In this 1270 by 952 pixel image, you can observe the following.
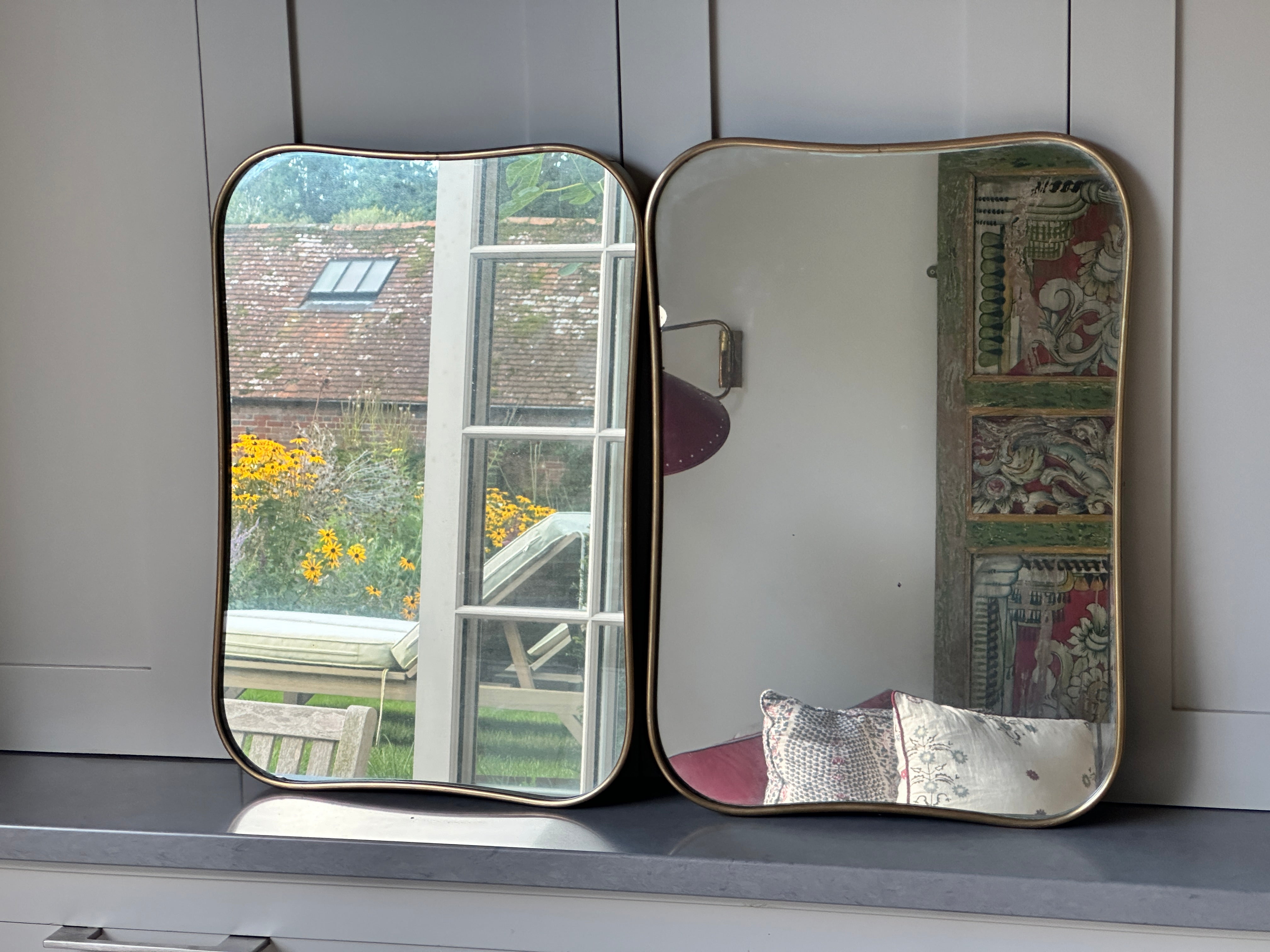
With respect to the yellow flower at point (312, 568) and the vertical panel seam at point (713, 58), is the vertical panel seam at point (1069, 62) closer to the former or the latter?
the vertical panel seam at point (713, 58)

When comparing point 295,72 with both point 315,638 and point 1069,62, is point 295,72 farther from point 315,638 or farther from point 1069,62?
point 1069,62

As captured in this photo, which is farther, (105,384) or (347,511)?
(105,384)

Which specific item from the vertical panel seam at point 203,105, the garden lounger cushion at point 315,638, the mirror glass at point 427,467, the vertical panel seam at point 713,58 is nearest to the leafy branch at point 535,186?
the mirror glass at point 427,467

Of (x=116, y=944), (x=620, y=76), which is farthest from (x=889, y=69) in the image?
(x=116, y=944)

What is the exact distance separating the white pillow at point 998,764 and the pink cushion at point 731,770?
81 mm

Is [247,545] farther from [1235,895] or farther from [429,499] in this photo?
[1235,895]

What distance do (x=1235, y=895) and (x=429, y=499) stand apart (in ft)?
3.23

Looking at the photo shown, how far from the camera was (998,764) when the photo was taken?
111 centimetres

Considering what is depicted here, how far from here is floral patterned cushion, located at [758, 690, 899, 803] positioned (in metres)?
1.13

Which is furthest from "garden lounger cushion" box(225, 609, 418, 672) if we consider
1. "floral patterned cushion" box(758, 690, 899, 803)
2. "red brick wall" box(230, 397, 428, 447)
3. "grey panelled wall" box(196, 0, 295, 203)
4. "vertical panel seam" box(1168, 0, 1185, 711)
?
"vertical panel seam" box(1168, 0, 1185, 711)

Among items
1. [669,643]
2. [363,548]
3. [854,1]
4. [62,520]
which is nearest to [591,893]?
[669,643]

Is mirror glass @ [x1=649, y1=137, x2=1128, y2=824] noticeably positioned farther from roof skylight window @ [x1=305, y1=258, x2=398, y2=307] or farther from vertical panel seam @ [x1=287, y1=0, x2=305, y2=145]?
vertical panel seam @ [x1=287, y1=0, x2=305, y2=145]

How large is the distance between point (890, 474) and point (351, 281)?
2.37 feet

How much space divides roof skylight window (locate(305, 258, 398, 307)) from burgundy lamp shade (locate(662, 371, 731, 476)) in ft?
1.28
